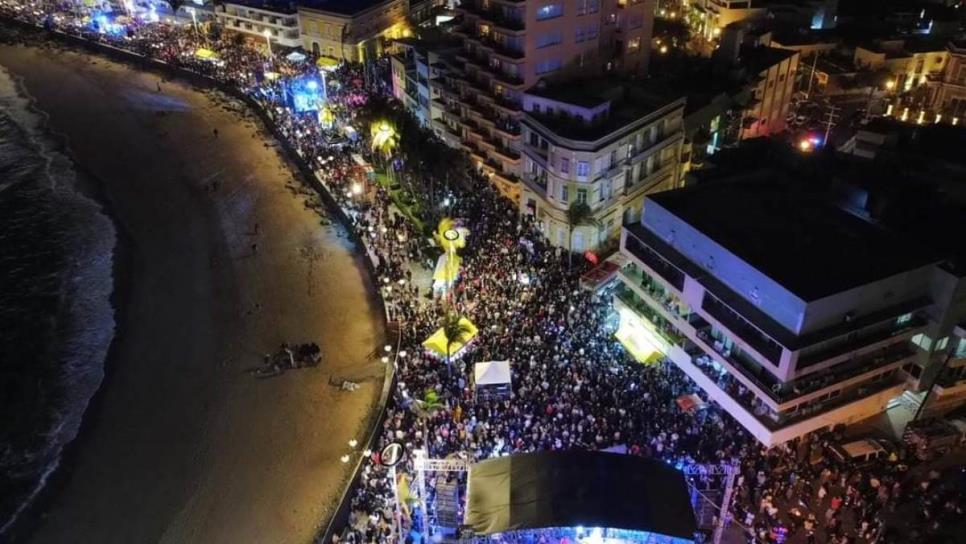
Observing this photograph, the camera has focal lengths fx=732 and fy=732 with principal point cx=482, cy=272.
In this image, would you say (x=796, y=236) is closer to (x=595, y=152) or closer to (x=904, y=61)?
(x=595, y=152)

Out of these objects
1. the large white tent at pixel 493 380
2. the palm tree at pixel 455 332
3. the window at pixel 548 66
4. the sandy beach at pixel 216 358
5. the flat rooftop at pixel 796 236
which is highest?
the window at pixel 548 66

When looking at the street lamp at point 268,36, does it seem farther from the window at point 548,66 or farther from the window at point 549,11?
the window at point 549,11

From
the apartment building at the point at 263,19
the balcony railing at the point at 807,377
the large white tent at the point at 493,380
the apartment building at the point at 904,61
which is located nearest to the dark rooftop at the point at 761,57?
the apartment building at the point at 904,61

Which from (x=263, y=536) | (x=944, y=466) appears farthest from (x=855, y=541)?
(x=263, y=536)

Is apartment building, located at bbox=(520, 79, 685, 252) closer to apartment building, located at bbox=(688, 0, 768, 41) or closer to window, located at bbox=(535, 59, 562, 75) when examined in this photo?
window, located at bbox=(535, 59, 562, 75)

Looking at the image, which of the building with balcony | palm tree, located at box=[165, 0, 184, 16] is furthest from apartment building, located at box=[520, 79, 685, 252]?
palm tree, located at box=[165, 0, 184, 16]
